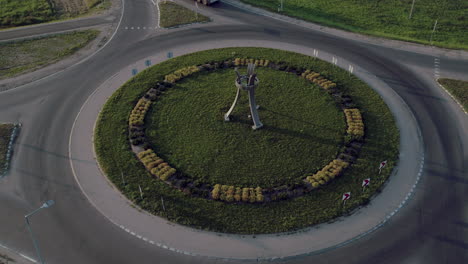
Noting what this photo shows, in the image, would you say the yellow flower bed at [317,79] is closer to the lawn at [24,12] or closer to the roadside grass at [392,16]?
the roadside grass at [392,16]

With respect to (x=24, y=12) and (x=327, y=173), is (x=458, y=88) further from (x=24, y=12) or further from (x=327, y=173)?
(x=24, y=12)

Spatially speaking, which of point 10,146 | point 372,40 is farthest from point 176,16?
point 10,146

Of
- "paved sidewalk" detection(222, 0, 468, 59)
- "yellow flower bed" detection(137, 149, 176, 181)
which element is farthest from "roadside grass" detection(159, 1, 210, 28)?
"yellow flower bed" detection(137, 149, 176, 181)

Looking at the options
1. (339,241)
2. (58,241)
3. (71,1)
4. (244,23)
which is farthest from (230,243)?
(71,1)

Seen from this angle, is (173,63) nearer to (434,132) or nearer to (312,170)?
(312,170)

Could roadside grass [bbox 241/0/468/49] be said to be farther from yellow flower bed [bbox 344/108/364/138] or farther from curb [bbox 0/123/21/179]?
curb [bbox 0/123/21/179]

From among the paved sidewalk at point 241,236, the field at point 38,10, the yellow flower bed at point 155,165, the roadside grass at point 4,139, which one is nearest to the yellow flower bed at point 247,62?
the paved sidewalk at point 241,236

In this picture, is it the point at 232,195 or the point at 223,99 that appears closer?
the point at 232,195
